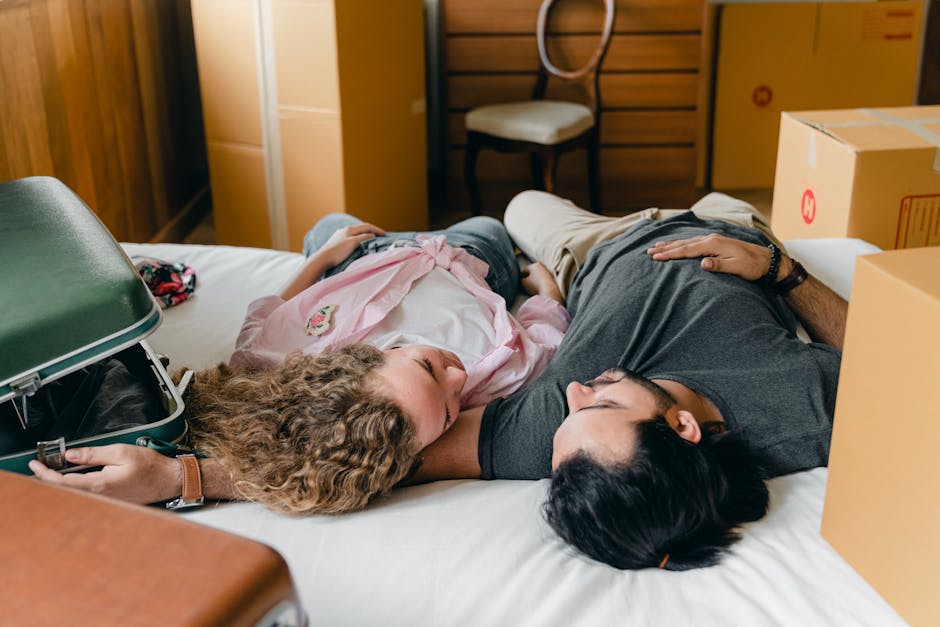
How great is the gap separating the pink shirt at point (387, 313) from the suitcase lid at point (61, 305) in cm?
42

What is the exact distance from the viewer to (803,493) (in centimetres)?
117

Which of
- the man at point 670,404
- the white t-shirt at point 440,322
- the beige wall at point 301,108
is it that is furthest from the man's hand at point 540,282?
the beige wall at point 301,108

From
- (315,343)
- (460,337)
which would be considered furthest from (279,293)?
(460,337)

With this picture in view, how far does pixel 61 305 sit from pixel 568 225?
129 cm

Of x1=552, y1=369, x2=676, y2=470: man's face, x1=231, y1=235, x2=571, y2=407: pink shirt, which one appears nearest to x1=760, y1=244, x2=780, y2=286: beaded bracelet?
x1=231, y1=235, x2=571, y2=407: pink shirt

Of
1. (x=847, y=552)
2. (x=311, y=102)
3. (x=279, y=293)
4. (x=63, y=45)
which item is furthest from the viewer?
(x=311, y=102)

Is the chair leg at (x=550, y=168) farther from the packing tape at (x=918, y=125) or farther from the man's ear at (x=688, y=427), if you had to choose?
the man's ear at (x=688, y=427)

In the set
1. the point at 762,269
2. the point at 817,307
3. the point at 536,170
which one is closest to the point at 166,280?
the point at 762,269

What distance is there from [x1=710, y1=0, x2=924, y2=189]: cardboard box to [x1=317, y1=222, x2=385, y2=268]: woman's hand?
2476mm

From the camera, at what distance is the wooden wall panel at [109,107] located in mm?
→ 2221

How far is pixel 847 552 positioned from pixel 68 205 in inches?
45.9

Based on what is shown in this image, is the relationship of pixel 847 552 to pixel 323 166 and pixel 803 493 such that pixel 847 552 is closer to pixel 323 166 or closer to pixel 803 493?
pixel 803 493

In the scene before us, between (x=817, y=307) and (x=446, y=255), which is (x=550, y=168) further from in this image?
(x=817, y=307)

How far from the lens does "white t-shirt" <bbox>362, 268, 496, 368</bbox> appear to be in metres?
1.53
